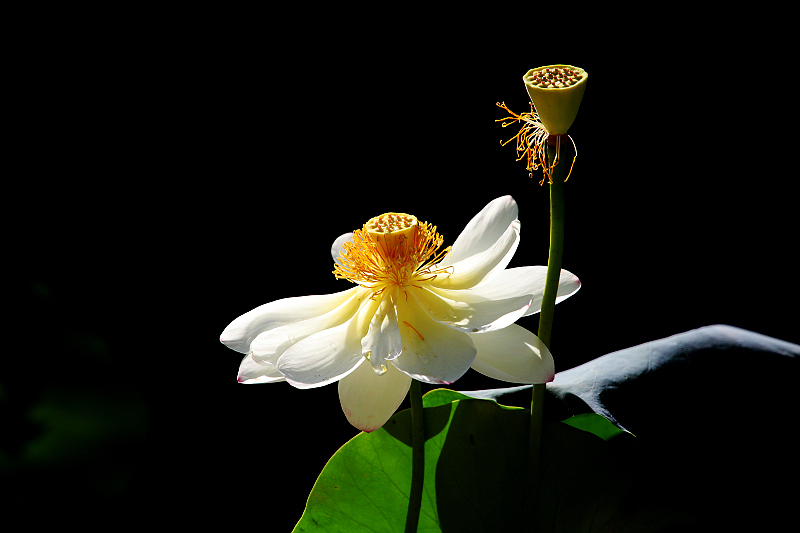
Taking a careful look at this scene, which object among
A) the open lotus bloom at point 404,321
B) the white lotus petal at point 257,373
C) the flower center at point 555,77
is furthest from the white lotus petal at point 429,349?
the flower center at point 555,77

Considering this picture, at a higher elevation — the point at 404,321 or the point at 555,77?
the point at 555,77

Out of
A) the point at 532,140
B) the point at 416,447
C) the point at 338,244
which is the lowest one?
the point at 416,447

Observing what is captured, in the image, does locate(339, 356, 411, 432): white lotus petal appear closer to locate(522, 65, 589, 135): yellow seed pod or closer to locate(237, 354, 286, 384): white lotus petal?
locate(237, 354, 286, 384): white lotus petal

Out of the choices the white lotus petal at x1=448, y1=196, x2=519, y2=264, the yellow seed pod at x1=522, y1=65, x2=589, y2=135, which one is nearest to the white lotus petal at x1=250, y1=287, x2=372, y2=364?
the white lotus petal at x1=448, y1=196, x2=519, y2=264

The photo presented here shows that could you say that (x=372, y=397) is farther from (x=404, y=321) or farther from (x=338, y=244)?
(x=338, y=244)

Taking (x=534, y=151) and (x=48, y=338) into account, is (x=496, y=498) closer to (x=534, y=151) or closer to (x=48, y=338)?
(x=534, y=151)

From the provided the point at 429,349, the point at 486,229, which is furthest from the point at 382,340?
the point at 486,229

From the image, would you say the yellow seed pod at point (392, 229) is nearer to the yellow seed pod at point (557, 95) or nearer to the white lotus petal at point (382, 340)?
the white lotus petal at point (382, 340)
